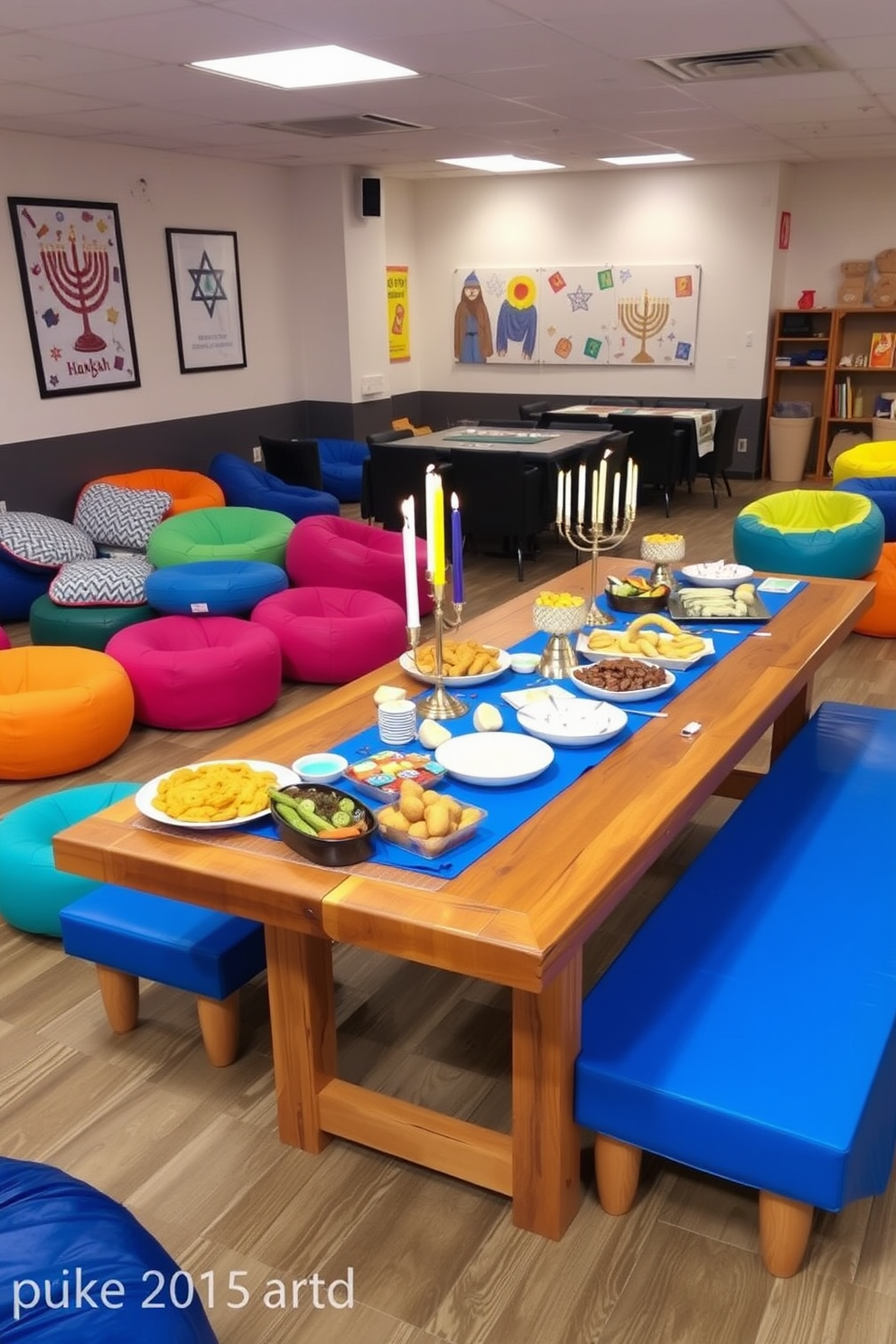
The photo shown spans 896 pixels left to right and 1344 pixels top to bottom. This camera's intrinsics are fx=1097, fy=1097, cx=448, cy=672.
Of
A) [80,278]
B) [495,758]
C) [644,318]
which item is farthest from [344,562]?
[644,318]

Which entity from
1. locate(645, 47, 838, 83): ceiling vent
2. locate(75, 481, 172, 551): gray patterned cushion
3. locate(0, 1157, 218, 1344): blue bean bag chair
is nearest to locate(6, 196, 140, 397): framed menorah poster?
locate(75, 481, 172, 551): gray patterned cushion

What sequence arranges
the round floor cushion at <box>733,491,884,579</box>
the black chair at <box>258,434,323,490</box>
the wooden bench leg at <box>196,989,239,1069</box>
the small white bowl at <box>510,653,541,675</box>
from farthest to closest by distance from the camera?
1. the black chair at <box>258,434,323,490</box>
2. the round floor cushion at <box>733,491,884,579</box>
3. the small white bowl at <box>510,653,541,675</box>
4. the wooden bench leg at <box>196,989,239,1069</box>

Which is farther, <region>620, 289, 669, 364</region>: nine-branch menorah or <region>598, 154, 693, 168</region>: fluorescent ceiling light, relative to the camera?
<region>620, 289, 669, 364</region>: nine-branch menorah

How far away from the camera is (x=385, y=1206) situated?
207 centimetres

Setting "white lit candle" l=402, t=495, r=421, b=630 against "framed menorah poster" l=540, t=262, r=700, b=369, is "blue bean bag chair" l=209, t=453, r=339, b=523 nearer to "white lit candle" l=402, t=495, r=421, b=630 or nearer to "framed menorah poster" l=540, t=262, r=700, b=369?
"framed menorah poster" l=540, t=262, r=700, b=369

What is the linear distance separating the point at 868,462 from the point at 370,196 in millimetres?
4476

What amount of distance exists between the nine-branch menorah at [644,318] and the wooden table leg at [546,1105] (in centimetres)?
875

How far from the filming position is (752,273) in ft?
30.3

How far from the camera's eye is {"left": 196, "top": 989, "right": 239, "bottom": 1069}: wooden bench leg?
238cm

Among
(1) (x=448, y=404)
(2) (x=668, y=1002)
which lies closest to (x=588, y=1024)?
(2) (x=668, y=1002)

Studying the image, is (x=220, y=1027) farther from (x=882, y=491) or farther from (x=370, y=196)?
(x=370, y=196)

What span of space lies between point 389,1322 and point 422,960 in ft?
2.19

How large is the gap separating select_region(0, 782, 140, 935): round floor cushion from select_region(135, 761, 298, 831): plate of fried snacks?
2.75ft

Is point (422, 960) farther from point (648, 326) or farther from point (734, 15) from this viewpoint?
point (648, 326)
